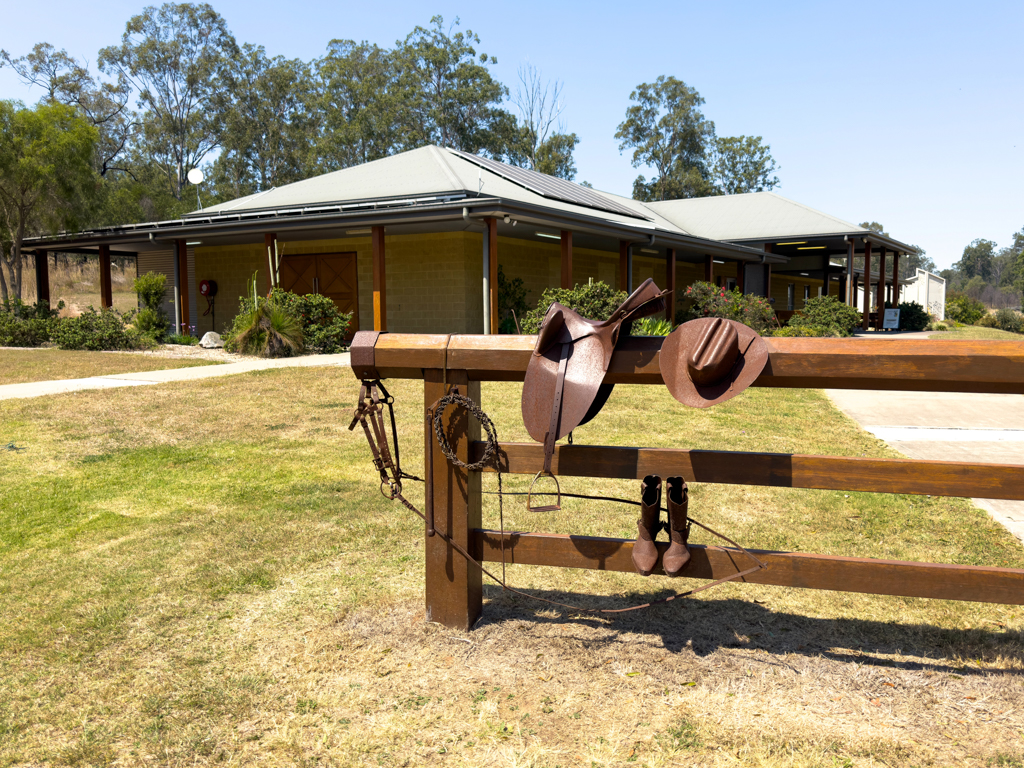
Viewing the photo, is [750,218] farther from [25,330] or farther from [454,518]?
[454,518]

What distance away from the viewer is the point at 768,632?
322cm

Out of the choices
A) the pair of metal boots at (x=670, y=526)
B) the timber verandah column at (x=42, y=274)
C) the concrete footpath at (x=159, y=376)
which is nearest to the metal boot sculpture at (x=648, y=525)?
the pair of metal boots at (x=670, y=526)

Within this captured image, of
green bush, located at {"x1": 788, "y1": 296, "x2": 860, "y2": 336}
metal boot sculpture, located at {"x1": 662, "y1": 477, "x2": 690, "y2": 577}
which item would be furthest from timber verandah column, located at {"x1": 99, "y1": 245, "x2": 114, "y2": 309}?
metal boot sculpture, located at {"x1": 662, "y1": 477, "x2": 690, "y2": 577}

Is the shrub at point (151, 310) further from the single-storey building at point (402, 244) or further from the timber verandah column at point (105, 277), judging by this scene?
the timber verandah column at point (105, 277)

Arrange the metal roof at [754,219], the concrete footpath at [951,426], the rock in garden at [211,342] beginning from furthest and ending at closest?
the metal roof at [754,219] < the rock in garden at [211,342] < the concrete footpath at [951,426]

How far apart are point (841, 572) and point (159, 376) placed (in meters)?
10.8

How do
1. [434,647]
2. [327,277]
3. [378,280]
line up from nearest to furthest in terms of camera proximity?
[434,647] → [378,280] → [327,277]

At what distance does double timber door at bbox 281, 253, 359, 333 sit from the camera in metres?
19.2

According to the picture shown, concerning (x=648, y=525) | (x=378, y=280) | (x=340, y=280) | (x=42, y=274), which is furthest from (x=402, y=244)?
(x=648, y=525)

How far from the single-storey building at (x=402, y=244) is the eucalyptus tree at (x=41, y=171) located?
116cm

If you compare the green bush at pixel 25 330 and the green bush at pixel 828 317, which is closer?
the green bush at pixel 25 330

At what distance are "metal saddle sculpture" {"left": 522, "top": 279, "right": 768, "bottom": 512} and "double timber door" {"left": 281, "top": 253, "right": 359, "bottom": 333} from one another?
1656cm

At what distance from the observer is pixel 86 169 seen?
22.1 m

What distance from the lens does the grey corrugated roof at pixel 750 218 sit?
2730 centimetres
